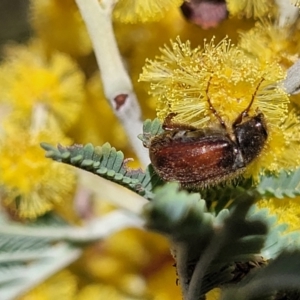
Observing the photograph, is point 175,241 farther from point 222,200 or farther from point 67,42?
point 67,42

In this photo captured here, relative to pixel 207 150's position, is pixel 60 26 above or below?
above

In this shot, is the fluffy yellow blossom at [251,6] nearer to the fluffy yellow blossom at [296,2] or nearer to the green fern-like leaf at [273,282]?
the fluffy yellow blossom at [296,2]

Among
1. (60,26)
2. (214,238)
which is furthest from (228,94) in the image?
(60,26)

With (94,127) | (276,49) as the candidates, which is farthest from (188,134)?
(94,127)

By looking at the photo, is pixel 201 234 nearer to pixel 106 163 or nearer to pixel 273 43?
pixel 106 163

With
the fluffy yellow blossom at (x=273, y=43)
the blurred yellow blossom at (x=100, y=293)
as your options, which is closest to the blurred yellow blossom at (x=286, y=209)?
the fluffy yellow blossom at (x=273, y=43)

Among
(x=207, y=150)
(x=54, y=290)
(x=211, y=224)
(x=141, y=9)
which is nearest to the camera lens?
(x=211, y=224)
